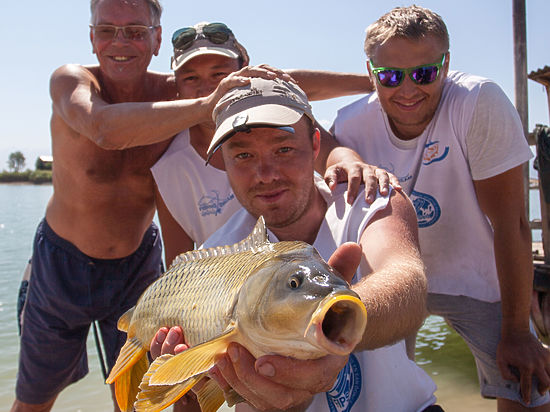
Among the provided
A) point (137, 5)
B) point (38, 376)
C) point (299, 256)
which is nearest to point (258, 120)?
point (299, 256)

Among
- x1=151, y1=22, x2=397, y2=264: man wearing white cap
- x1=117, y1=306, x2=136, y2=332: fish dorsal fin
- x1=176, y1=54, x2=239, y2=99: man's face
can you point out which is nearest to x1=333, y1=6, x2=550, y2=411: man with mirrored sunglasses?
x1=151, y1=22, x2=397, y2=264: man wearing white cap

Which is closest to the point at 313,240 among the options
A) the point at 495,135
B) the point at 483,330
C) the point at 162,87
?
the point at 495,135

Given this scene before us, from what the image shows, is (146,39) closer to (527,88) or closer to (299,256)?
(299,256)

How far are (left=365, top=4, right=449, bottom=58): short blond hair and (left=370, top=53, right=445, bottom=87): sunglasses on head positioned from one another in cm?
20

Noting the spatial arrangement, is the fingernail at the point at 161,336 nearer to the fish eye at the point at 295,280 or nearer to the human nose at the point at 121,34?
the fish eye at the point at 295,280

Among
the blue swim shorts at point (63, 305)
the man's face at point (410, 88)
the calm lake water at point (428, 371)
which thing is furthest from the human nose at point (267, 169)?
the calm lake water at point (428, 371)

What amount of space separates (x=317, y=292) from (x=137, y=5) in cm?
367

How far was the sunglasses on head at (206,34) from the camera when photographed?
405 centimetres

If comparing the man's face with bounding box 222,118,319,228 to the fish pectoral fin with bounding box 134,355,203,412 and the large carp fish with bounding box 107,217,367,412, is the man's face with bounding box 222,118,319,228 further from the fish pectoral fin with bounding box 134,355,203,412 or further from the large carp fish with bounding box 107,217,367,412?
the fish pectoral fin with bounding box 134,355,203,412

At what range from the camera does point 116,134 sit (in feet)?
12.3

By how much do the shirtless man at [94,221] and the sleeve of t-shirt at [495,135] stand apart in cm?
247

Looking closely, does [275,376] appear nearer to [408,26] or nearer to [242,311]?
[242,311]

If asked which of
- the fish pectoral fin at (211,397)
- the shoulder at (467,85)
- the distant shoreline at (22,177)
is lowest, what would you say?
the distant shoreline at (22,177)

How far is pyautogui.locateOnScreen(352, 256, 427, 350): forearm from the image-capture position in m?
2.02
